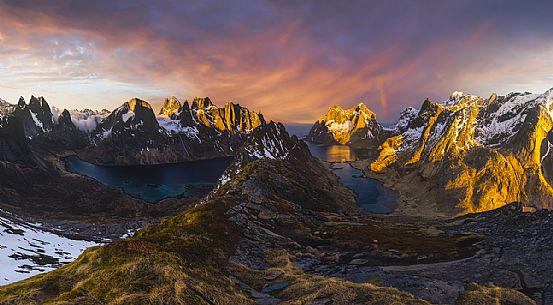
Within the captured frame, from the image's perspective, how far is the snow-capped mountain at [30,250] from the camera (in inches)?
3112

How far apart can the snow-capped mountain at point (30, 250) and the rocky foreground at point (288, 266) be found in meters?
54.8

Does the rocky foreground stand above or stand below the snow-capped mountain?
above

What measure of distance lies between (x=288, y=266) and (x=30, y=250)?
337 feet

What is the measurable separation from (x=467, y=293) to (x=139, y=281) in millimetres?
25286

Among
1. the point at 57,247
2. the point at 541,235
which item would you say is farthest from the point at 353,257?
the point at 57,247

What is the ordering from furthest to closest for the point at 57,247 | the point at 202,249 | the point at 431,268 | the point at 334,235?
1. the point at 57,247
2. the point at 334,235
3. the point at 431,268
4. the point at 202,249

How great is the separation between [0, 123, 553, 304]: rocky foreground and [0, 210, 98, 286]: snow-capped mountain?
54760 mm

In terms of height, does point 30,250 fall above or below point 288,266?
below

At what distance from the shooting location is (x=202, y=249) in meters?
35.5

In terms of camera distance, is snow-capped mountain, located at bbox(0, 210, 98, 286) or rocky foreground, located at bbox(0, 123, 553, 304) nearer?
rocky foreground, located at bbox(0, 123, 553, 304)

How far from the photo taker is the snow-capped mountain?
259 feet

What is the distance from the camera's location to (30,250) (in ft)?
331

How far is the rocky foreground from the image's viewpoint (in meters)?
22.0

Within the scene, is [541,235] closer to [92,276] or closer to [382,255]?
[382,255]
